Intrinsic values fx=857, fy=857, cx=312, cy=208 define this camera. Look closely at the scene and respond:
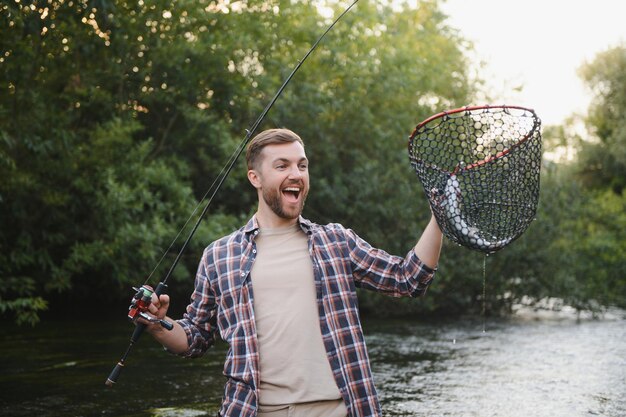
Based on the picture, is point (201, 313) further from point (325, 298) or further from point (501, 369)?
point (501, 369)

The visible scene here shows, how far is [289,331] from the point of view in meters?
3.04

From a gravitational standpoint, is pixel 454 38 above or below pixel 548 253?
above

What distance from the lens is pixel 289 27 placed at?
51.6ft

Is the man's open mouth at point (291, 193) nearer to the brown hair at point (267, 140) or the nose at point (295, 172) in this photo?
the nose at point (295, 172)

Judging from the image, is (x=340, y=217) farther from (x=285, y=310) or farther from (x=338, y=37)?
(x=285, y=310)

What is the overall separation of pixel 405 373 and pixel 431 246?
6514mm

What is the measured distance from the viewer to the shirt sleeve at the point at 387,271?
312 centimetres

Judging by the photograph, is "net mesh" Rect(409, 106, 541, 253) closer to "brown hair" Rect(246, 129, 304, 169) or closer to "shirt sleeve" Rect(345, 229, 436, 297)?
"shirt sleeve" Rect(345, 229, 436, 297)

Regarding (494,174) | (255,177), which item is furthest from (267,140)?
(494,174)

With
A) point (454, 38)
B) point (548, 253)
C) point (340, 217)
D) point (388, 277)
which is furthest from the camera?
point (454, 38)

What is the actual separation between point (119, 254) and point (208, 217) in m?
1.78

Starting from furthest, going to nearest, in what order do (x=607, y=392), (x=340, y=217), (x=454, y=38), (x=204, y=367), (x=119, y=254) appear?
(x=454, y=38) < (x=340, y=217) < (x=119, y=254) < (x=204, y=367) < (x=607, y=392)

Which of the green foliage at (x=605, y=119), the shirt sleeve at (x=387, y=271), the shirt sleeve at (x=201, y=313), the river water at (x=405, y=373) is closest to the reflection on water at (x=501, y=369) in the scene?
the river water at (x=405, y=373)

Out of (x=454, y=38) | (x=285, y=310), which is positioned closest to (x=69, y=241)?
(x=285, y=310)
